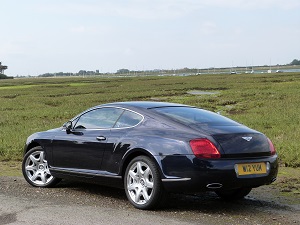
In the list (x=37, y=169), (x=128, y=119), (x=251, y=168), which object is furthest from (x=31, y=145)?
(x=251, y=168)

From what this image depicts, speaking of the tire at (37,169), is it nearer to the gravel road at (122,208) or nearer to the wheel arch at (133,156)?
the gravel road at (122,208)

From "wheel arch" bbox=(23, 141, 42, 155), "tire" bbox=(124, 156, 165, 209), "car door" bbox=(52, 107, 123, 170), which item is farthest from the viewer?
"wheel arch" bbox=(23, 141, 42, 155)

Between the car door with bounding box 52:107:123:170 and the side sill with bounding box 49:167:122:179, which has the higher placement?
the car door with bounding box 52:107:123:170

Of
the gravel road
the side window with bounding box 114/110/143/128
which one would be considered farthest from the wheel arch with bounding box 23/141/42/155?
the side window with bounding box 114/110/143/128

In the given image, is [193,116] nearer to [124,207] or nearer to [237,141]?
[237,141]

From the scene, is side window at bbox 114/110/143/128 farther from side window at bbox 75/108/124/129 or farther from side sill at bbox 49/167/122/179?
side sill at bbox 49/167/122/179

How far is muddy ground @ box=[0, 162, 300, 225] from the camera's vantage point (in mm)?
6285

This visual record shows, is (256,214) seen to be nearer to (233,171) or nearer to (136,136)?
(233,171)

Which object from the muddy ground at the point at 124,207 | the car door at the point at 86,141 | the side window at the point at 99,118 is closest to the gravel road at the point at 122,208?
the muddy ground at the point at 124,207

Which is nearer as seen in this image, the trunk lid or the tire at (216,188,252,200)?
the trunk lid

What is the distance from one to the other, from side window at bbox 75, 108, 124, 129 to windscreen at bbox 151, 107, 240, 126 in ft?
Answer: 2.07

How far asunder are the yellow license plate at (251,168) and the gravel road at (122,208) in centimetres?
49

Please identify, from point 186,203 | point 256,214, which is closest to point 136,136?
point 186,203

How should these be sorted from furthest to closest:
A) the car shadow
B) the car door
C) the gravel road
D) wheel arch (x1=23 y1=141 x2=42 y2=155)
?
wheel arch (x1=23 y1=141 x2=42 y2=155) < the car door < the car shadow < the gravel road
